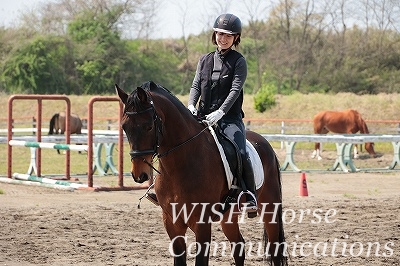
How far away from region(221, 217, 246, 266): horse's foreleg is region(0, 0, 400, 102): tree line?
41.4 metres

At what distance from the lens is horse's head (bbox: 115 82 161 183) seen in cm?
577

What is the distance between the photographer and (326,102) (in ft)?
133

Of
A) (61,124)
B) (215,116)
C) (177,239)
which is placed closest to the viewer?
(177,239)

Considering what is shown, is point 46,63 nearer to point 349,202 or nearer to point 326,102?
point 326,102

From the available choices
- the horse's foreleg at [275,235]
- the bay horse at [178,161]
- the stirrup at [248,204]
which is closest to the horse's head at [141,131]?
the bay horse at [178,161]

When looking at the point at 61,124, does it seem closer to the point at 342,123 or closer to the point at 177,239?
the point at 342,123

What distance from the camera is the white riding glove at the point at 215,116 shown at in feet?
21.9

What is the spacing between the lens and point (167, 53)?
6444cm

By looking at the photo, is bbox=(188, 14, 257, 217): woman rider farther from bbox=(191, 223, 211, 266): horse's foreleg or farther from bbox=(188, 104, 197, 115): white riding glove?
bbox=(191, 223, 211, 266): horse's foreleg

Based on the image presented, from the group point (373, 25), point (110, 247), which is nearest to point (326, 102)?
point (373, 25)

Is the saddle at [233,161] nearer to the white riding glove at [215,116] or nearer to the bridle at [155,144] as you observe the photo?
the white riding glove at [215,116]

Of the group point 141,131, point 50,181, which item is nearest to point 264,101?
point 50,181

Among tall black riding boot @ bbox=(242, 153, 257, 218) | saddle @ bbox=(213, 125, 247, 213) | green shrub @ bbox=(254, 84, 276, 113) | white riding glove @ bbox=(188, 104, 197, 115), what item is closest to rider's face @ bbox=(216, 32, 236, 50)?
white riding glove @ bbox=(188, 104, 197, 115)

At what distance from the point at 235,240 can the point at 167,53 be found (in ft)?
190
